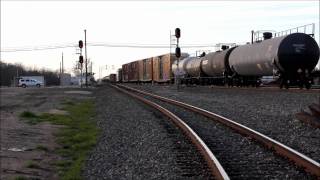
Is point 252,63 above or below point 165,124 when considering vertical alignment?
above

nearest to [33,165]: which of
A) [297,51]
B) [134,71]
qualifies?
[297,51]

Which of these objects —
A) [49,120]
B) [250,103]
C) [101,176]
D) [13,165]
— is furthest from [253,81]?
[101,176]

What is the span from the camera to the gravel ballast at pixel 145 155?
9.47 meters

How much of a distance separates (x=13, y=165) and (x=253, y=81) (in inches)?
977

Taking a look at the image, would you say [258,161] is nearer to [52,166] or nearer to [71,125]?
[52,166]

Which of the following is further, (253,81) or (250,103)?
(253,81)

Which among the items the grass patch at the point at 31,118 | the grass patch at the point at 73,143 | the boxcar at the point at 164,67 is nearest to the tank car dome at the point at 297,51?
the grass patch at the point at 73,143

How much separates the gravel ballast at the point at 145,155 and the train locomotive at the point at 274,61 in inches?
478

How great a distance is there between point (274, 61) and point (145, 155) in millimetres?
18114

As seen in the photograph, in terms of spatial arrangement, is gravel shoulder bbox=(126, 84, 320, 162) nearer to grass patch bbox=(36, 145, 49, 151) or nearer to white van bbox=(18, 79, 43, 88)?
grass patch bbox=(36, 145, 49, 151)

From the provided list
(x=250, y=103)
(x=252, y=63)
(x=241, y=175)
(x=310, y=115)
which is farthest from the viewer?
(x=252, y=63)

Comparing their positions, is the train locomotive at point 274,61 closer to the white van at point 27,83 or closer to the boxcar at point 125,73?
the boxcar at point 125,73

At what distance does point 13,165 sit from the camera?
1345 cm

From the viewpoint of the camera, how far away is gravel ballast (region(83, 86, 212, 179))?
947 centimetres
